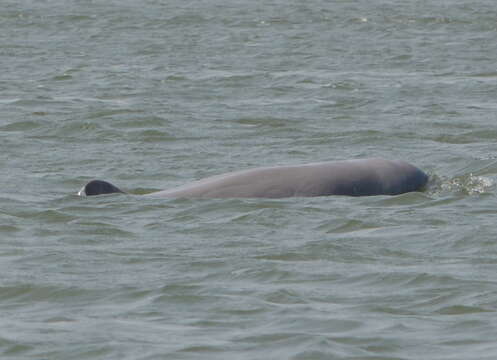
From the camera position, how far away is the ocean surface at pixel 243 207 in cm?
884

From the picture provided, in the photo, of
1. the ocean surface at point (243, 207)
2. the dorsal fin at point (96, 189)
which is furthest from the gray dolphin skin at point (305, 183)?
the ocean surface at point (243, 207)

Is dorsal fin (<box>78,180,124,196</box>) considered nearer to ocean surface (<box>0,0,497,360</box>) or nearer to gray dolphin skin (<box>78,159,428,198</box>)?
gray dolphin skin (<box>78,159,428,198</box>)

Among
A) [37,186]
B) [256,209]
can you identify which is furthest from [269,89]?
[256,209]

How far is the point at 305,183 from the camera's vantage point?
13.7m

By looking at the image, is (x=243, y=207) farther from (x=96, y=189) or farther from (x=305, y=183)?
(x=96, y=189)

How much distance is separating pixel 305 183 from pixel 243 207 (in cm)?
84

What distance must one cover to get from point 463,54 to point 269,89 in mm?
6611

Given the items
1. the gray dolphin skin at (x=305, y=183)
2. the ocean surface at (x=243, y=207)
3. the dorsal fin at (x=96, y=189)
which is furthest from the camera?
the dorsal fin at (x=96, y=189)

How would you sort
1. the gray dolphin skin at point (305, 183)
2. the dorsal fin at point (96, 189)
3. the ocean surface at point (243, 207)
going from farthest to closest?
the dorsal fin at point (96, 189)
the gray dolphin skin at point (305, 183)
the ocean surface at point (243, 207)

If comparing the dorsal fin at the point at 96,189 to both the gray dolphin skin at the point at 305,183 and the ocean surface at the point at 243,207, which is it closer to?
the gray dolphin skin at the point at 305,183

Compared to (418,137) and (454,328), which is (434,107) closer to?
(418,137)

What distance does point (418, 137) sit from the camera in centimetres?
1891

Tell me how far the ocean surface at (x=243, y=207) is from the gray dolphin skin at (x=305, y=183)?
19 cm

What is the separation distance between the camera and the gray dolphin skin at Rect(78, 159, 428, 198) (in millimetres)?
13703
